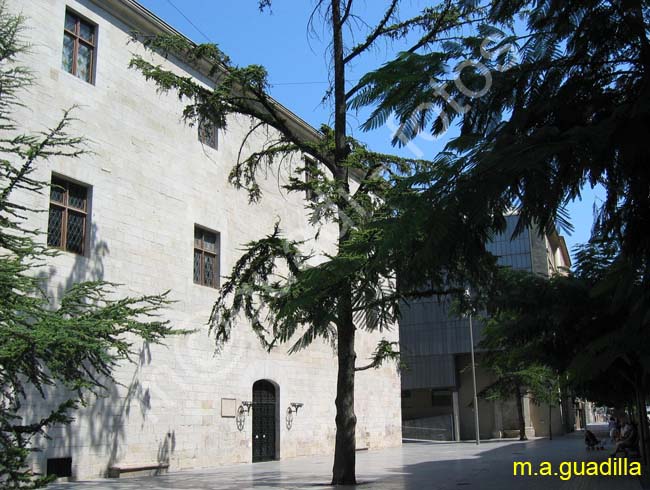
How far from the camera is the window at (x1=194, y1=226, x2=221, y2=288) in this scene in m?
21.1

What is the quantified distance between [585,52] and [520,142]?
146 centimetres

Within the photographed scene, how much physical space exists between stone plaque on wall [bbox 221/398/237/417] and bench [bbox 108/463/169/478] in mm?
2920

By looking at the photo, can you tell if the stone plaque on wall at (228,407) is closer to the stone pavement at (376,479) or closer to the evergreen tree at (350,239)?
the stone pavement at (376,479)

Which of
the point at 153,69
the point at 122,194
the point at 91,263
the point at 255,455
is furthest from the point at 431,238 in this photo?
the point at 255,455

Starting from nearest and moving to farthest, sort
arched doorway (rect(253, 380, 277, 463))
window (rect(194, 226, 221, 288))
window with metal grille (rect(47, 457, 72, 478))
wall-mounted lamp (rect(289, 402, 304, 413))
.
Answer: window with metal grille (rect(47, 457, 72, 478)) → window (rect(194, 226, 221, 288)) → arched doorway (rect(253, 380, 277, 463)) → wall-mounted lamp (rect(289, 402, 304, 413))

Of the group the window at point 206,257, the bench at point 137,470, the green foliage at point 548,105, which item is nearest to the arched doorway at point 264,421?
the window at point 206,257

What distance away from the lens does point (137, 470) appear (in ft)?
56.1

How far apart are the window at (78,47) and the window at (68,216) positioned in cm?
313

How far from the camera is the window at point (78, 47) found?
17.3 meters

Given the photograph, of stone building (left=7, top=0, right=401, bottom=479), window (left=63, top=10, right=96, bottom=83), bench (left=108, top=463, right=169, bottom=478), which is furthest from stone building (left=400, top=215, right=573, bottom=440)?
window (left=63, top=10, right=96, bottom=83)

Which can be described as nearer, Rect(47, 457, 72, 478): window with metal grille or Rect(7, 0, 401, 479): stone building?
Rect(47, 457, 72, 478): window with metal grille

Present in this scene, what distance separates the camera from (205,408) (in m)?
20.1

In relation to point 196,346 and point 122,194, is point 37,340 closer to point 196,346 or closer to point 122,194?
point 122,194

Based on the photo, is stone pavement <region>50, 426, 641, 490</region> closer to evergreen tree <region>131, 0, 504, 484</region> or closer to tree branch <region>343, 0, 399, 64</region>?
evergreen tree <region>131, 0, 504, 484</region>
